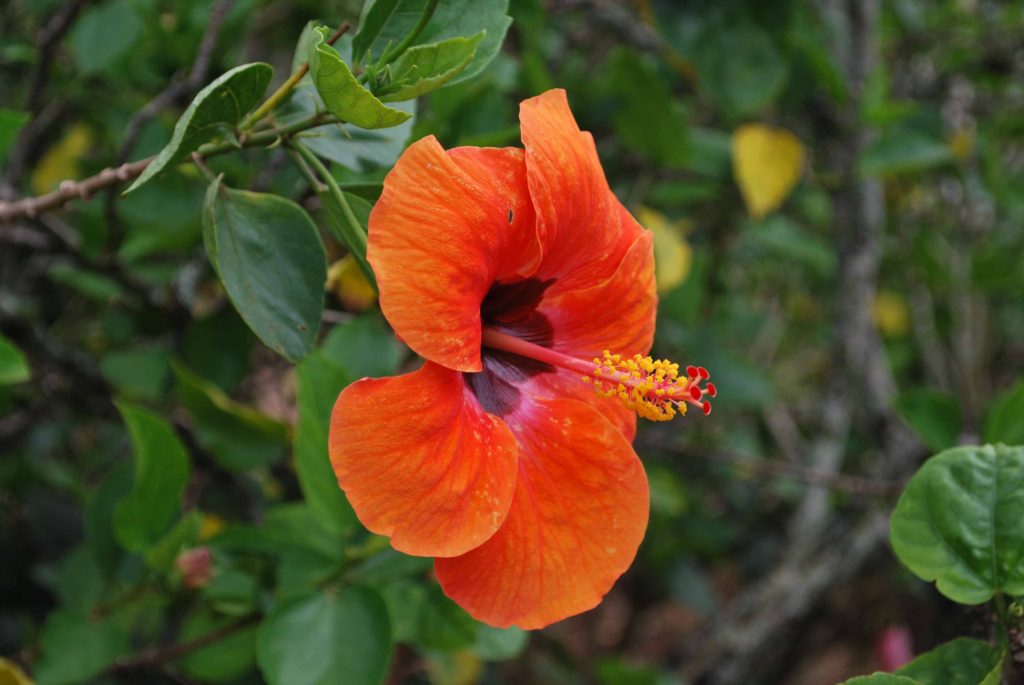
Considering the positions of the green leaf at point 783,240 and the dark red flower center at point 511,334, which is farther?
the green leaf at point 783,240

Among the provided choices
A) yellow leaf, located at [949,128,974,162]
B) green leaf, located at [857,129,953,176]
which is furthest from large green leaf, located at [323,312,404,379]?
yellow leaf, located at [949,128,974,162]

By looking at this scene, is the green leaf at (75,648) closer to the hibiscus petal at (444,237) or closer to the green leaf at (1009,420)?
the hibiscus petal at (444,237)

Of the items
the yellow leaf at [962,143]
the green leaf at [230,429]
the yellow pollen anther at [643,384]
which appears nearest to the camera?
the yellow pollen anther at [643,384]

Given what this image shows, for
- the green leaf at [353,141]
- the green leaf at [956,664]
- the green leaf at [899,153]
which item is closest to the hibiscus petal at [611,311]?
the green leaf at [353,141]

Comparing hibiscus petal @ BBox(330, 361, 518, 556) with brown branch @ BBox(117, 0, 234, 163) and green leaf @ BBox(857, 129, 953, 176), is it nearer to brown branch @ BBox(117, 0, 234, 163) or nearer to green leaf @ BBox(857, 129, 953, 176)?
brown branch @ BBox(117, 0, 234, 163)

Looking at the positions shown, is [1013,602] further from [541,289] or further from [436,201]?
[436,201]

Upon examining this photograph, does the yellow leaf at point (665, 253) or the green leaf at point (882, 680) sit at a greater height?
the green leaf at point (882, 680)
